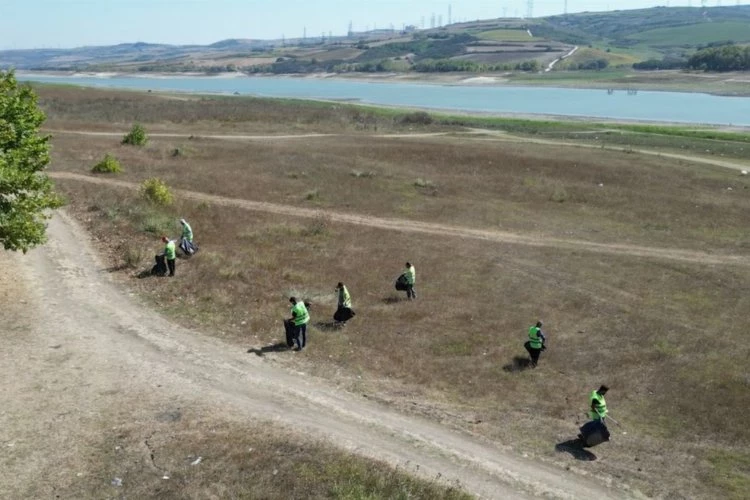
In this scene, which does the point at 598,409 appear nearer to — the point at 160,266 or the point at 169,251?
the point at 169,251

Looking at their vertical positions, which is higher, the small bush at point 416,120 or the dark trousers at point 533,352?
the small bush at point 416,120

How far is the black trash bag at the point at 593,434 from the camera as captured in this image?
18.0m

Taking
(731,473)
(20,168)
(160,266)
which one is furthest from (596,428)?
(20,168)

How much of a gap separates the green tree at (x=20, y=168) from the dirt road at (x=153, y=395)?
295cm

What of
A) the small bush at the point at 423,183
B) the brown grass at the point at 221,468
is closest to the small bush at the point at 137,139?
the small bush at the point at 423,183

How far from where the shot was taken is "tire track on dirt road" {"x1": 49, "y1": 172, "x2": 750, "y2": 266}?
36625mm

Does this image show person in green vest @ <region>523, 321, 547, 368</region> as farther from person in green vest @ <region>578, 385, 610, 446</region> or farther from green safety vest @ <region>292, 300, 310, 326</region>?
green safety vest @ <region>292, 300, 310, 326</region>

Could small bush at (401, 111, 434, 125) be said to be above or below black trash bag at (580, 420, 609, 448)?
above

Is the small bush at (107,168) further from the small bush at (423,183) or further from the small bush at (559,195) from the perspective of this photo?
the small bush at (559,195)

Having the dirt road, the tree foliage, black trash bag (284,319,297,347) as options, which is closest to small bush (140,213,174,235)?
the dirt road

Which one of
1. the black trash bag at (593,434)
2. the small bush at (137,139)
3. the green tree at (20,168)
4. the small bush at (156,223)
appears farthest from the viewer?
the small bush at (137,139)

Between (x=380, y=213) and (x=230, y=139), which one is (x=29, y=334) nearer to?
(x=380, y=213)

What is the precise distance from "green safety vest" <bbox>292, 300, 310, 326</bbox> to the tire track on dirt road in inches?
726

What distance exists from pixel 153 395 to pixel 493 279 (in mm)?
17990
